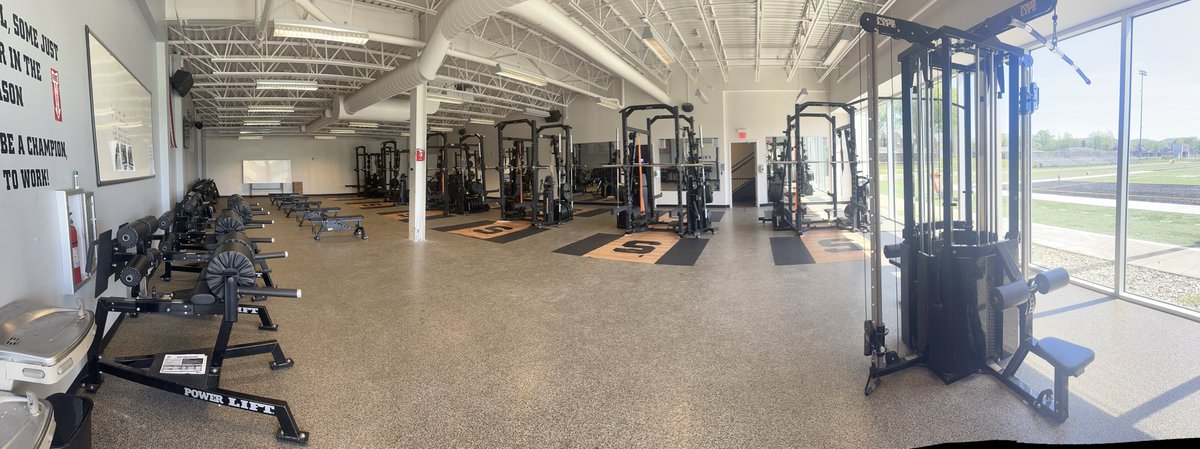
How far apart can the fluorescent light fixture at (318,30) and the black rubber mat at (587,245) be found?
378 centimetres

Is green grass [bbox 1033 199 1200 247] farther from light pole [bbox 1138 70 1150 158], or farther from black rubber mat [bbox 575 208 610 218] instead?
black rubber mat [bbox 575 208 610 218]

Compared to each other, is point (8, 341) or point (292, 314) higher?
point (8, 341)

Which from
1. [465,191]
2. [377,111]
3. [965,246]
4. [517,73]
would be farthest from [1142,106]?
[377,111]

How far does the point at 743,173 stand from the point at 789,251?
9.60 metres

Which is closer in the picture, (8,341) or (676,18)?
(8,341)

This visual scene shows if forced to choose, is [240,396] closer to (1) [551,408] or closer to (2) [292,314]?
(1) [551,408]

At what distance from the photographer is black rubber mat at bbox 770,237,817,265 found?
6.20 metres

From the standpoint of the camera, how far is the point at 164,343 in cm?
362

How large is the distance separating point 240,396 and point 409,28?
25.5 ft

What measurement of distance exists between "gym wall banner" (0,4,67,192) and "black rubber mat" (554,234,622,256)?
5.19 metres

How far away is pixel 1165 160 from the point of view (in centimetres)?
394

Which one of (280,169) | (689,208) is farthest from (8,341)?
(280,169)

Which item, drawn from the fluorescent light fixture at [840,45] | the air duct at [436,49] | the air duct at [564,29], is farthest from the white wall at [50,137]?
the fluorescent light fixture at [840,45]

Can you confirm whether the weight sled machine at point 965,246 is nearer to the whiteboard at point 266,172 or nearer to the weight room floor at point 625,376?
the weight room floor at point 625,376
